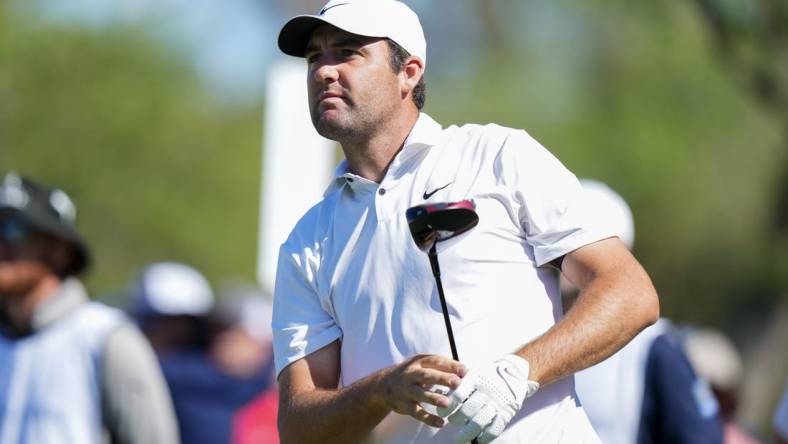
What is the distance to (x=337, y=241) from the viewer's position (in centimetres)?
479

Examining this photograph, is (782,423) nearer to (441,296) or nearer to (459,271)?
(459,271)

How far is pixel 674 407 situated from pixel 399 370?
2.59 meters

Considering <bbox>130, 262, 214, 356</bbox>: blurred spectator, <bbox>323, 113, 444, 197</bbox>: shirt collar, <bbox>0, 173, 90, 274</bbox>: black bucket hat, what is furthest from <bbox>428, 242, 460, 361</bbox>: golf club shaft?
<bbox>130, 262, 214, 356</bbox>: blurred spectator

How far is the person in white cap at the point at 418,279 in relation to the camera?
4273 millimetres

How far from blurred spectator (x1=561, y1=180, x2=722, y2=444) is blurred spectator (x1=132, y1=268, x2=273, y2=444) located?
3045mm

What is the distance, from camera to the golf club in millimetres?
4312

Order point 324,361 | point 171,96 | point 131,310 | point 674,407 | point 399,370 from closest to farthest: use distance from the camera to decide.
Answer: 1. point 399,370
2. point 324,361
3. point 674,407
4. point 131,310
5. point 171,96

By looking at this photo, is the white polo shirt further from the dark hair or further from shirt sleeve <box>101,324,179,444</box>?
shirt sleeve <box>101,324,179,444</box>

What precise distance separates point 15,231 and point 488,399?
3377 mm

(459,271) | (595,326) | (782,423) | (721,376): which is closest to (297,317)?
(459,271)

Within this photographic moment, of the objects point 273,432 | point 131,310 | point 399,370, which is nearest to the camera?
point 399,370

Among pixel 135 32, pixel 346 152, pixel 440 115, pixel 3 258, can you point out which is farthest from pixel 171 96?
pixel 346 152

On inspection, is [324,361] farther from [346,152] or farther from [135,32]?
[135,32]

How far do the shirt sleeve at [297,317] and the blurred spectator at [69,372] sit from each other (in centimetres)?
175
